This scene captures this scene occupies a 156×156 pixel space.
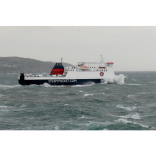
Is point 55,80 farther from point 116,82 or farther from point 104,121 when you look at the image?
Answer: point 104,121

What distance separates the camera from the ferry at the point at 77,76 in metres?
39.9

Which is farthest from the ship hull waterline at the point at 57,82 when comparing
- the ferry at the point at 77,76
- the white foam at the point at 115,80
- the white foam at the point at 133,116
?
the white foam at the point at 133,116

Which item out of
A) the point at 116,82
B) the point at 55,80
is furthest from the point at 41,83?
the point at 116,82

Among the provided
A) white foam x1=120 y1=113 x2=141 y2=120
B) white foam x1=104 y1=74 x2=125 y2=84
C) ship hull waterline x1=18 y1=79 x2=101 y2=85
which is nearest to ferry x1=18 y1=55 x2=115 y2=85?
ship hull waterline x1=18 y1=79 x2=101 y2=85

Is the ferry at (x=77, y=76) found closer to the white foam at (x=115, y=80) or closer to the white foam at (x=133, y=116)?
the white foam at (x=115, y=80)

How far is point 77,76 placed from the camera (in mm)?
40281

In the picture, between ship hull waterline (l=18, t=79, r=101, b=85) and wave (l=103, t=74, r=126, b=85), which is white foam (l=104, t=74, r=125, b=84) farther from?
ship hull waterline (l=18, t=79, r=101, b=85)

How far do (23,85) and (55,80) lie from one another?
664cm

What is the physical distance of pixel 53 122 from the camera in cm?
1337

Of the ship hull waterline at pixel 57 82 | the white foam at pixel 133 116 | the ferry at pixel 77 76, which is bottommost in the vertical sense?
the white foam at pixel 133 116

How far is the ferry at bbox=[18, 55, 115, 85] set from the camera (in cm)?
3988

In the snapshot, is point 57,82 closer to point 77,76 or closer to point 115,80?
point 77,76

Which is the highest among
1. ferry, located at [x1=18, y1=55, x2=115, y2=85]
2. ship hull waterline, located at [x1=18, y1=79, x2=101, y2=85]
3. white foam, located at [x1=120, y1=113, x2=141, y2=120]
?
ferry, located at [x1=18, y1=55, x2=115, y2=85]

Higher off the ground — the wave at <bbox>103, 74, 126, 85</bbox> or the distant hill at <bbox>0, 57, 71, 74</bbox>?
the distant hill at <bbox>0, 57, 71, 74</bbox>
